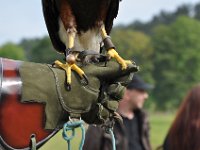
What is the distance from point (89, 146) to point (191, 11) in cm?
9610

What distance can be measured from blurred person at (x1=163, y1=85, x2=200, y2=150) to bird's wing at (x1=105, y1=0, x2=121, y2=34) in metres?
0.94

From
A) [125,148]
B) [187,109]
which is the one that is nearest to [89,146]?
[125,148]

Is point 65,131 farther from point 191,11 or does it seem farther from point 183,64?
point 191,11

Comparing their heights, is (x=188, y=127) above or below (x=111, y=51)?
below

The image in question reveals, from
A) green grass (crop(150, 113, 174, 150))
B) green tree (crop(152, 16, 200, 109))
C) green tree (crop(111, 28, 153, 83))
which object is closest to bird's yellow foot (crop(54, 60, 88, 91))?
green grass (crop(150, 113, 174, 150))

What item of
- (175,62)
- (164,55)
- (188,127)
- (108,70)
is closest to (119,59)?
(108,70)

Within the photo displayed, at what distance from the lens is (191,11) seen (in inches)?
3863

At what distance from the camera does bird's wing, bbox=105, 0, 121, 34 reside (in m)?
3.47

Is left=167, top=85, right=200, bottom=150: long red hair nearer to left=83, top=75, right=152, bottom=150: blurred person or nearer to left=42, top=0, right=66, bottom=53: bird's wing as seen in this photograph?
left=83, top=75, right=152, bottom=150: blurred person

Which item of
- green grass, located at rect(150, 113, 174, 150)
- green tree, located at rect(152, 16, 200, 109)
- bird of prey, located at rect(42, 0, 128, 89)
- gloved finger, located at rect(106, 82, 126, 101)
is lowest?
green grass, located at rect(150, 113, 174, 150)

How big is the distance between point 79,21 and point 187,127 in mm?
1164

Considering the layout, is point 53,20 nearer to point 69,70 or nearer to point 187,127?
point 69,70

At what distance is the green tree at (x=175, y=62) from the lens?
64812 millimetres

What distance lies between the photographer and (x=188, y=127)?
3.98 metres
